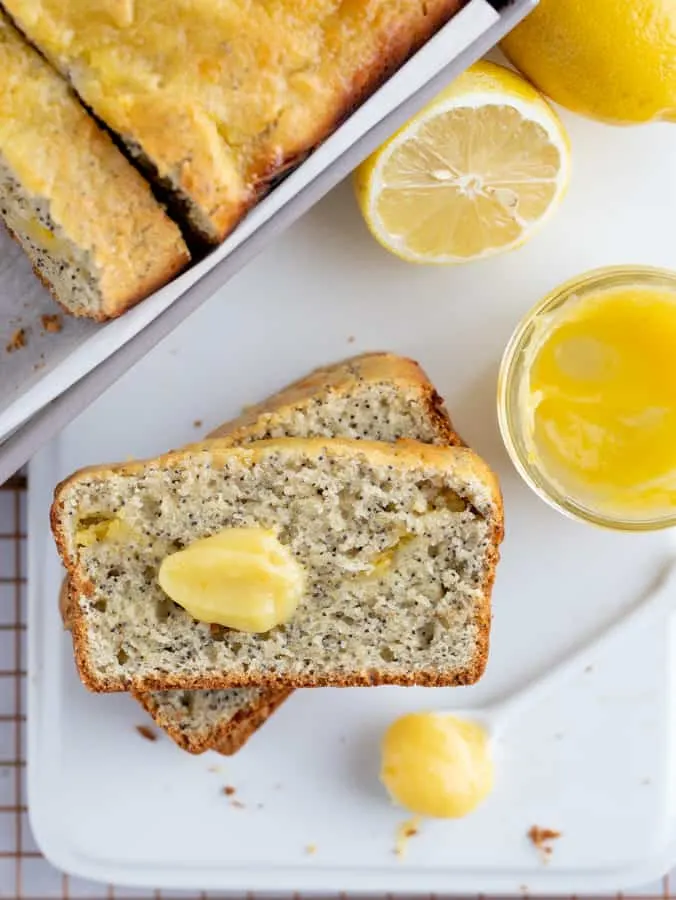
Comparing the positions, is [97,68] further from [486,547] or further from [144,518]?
[486,547]

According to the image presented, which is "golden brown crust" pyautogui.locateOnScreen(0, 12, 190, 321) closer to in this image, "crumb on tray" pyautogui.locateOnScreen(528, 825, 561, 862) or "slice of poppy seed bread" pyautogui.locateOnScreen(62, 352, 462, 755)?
"slice of poppy seed bread" pyautogui.locateOnScreen(62, 352, 462, 755)

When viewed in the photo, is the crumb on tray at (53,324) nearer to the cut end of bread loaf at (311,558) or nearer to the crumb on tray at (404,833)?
the cut end of bread loaf at (311,558)

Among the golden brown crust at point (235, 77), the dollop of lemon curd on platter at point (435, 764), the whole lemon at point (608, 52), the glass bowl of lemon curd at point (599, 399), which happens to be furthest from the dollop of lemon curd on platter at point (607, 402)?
the golden brown crust at point (235, 77)

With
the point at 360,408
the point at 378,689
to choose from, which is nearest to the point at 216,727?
the point at 378,689

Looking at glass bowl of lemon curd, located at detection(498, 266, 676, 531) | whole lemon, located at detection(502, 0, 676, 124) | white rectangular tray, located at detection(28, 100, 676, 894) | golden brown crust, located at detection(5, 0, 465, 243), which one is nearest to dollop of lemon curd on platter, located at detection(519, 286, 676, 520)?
glass bowl of lemon curd, located at detection(498, 266, 676, 531)

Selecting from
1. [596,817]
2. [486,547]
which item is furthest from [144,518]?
[596,817]
